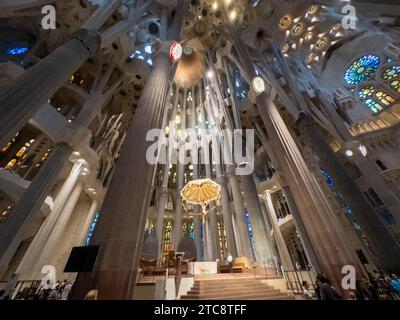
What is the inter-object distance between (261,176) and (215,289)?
14949 mm

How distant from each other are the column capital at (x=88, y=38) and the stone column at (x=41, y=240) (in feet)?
26.2

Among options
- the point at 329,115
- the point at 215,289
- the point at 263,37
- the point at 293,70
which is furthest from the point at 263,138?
the point at 215,289

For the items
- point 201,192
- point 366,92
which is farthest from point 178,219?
point 366,92

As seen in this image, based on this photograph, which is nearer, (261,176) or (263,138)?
(263,138)

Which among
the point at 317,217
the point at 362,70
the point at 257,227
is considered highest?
the point at 362,70

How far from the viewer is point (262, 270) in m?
8.58

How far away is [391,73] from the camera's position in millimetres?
15961

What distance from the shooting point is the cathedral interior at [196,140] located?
477cm

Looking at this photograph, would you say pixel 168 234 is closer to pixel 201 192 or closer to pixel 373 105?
pixel 201 192

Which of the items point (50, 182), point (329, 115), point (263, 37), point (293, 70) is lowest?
point (50, 182)

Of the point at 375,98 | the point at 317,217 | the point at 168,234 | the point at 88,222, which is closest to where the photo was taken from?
the point at 317,217

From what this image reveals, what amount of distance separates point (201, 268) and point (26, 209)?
299 inches
